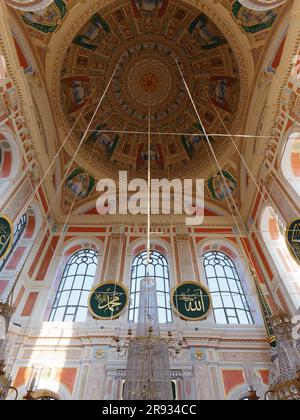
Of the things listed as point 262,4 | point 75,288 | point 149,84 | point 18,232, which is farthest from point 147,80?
point 75,288

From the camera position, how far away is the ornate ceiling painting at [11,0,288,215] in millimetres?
9570

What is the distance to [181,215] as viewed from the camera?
12180mm

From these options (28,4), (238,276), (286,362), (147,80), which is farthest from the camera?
(147,80)

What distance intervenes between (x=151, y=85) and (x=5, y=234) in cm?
954

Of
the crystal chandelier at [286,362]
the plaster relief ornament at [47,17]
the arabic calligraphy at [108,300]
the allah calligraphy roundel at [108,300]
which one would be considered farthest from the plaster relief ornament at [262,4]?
the arabic calligraphy at [108,300]

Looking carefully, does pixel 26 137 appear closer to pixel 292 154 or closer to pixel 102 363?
pixel 102 363

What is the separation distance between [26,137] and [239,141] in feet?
25.7

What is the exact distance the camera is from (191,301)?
8.56m

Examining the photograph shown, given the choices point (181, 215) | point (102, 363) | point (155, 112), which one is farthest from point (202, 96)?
point (102, 363)

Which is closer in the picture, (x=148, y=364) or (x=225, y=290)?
(x=148, y=364)

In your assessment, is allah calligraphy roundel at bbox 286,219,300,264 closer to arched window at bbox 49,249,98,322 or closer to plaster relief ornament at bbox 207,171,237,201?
plaster relief ornament at bbox 207,171,237,201

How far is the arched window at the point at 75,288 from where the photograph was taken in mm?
8625

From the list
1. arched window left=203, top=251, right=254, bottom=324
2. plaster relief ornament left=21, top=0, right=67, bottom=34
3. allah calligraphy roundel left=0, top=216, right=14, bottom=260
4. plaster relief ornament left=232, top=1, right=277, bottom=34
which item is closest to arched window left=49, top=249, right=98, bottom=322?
allah calligraphy roundel left=0, top=216, right=14, bottom=260

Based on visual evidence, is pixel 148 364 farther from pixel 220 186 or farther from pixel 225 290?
pixel 220 186
